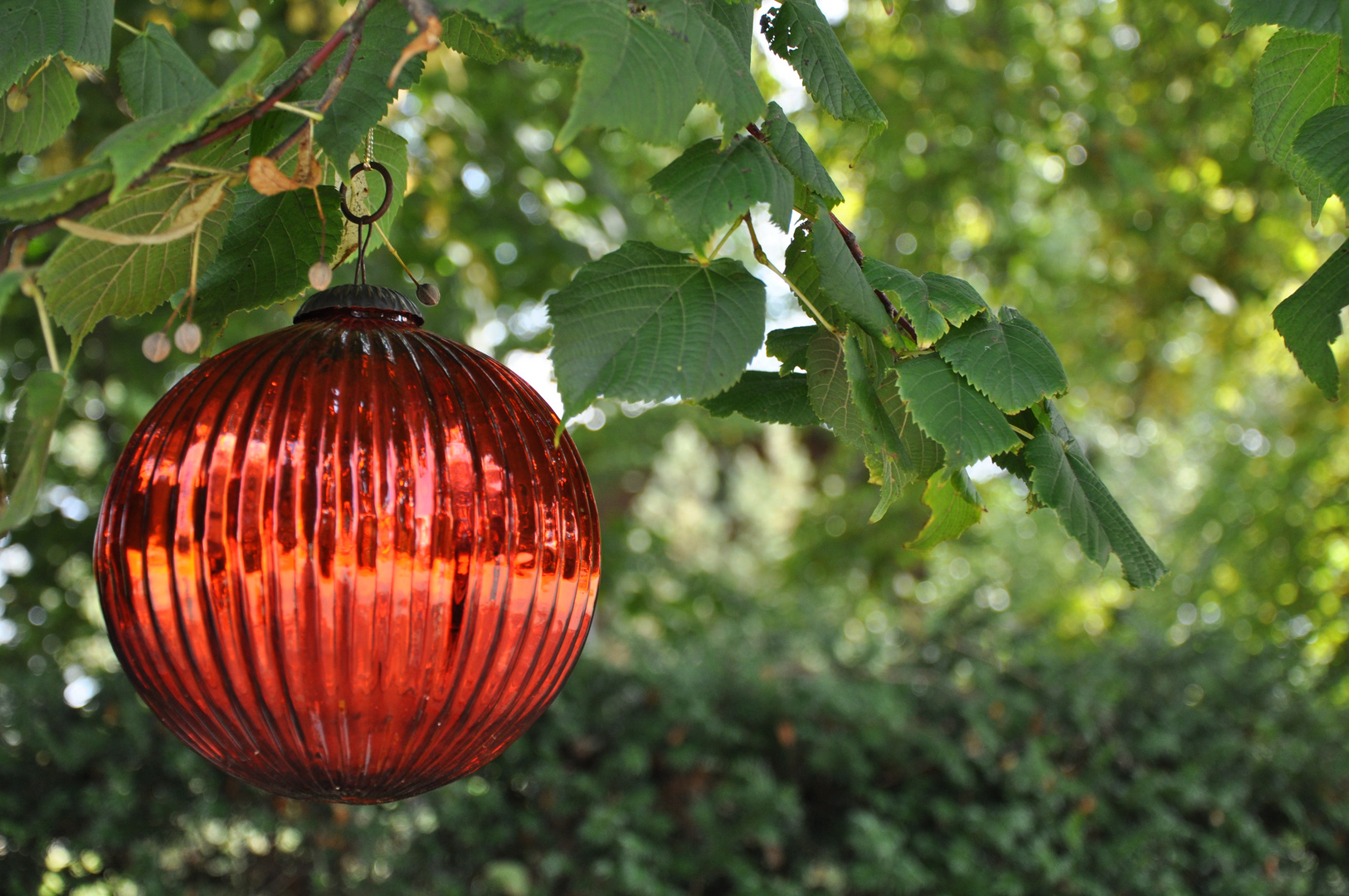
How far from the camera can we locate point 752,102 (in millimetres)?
747

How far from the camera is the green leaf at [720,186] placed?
76 cm

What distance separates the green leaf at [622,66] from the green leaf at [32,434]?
0.41 meters

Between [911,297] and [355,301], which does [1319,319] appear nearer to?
[911,297]

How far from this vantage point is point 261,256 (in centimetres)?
95

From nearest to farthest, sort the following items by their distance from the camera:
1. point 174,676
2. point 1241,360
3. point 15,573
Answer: point 174,676 < point 15,573 < point 1241,360

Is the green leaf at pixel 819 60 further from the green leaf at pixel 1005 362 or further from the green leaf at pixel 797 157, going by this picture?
the green leaf at pixel 1005 362

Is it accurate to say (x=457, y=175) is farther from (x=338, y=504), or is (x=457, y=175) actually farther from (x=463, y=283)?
(x=338, y=504)

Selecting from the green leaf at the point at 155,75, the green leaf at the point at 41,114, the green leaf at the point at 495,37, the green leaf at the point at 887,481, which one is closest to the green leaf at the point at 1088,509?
the green leaf at the point at 887,481

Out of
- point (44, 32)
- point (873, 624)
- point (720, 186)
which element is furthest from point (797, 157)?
point (873, 624)

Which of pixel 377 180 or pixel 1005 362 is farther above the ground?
pixel 377 180

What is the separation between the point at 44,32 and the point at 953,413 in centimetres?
89

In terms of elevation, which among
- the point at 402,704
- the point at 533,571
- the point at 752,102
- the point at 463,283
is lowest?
the point at 402,704

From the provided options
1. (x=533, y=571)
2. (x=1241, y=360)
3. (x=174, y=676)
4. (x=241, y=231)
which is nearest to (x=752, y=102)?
(x=533, y=571)

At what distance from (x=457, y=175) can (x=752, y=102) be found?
307 cm
